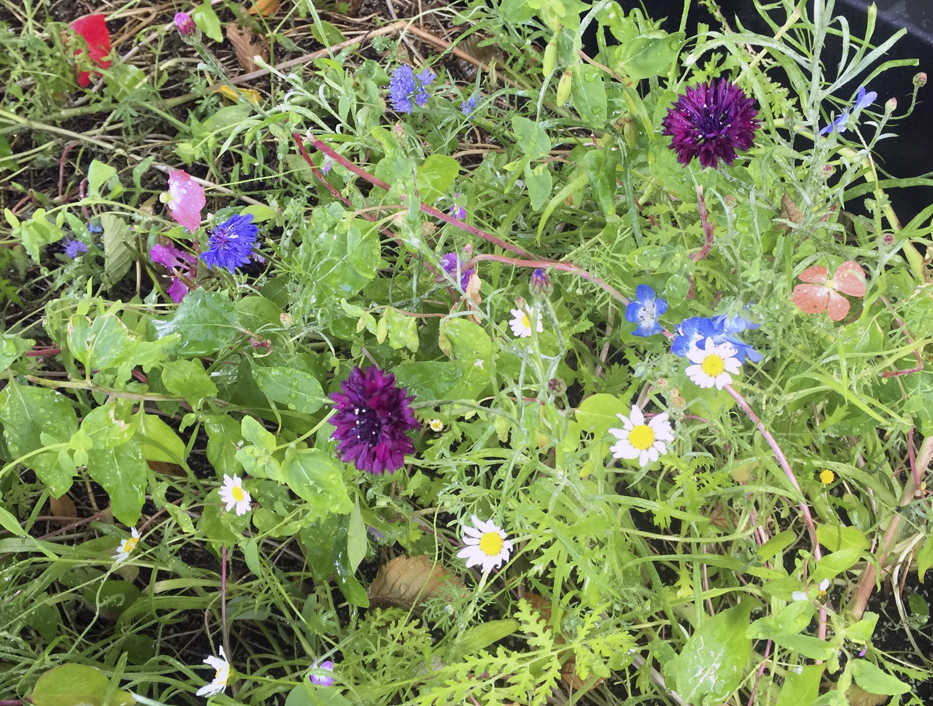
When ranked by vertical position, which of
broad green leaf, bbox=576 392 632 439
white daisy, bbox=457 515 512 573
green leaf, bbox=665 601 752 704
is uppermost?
broad green leaf, bbox=576 392 632 439

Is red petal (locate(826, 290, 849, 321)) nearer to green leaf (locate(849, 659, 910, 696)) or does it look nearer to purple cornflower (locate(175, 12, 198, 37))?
green leaf (locate(849, 659, 910, 696))

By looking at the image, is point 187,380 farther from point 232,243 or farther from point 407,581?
point 407,581

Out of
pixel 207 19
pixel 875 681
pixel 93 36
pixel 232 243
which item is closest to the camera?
pixel 875 681

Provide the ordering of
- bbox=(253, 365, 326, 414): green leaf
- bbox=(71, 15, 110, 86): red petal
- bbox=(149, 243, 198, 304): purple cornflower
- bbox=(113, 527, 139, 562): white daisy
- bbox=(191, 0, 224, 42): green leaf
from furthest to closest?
bbox=(71, 15, 110, 86): red petal
bbox=(191, 0, 224, 42): green leaf
bbox=(149, 243, 198, 304): purple cornflower
bbox=(113, 527, 139, 562): white daisy
bbox=(253, 365, 326, 414): green leaf

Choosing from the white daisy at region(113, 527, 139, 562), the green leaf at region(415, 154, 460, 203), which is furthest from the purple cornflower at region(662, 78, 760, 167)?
the white daisy at region(113, 527, 139, 562)

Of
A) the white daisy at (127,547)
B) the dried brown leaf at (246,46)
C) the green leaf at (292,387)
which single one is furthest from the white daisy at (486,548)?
the dried brown leaf at (246,46)

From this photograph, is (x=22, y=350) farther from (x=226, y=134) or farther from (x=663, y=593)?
(x=663, y=593)

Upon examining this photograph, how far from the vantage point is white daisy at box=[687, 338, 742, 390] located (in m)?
0.74

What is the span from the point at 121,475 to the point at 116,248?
557 millimetres

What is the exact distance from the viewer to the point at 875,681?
27.2 inches

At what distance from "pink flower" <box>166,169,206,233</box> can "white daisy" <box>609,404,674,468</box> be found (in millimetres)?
590

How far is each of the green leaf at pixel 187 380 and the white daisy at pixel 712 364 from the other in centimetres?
50

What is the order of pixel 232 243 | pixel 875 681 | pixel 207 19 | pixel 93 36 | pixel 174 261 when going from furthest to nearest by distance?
pixel 93 36
pixel 207 19
pixel 174 261
pixel 232 243
pixel 875 681

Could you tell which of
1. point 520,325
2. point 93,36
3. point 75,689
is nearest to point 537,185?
point 520,325
